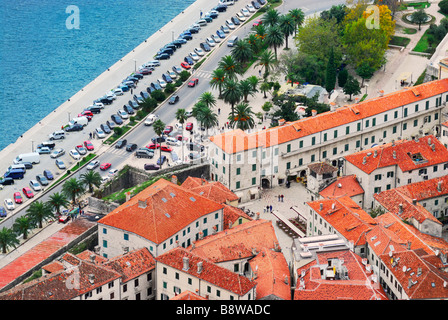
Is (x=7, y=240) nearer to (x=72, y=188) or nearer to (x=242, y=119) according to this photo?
(x=72, y=188)

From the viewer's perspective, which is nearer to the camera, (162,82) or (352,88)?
(352,88)

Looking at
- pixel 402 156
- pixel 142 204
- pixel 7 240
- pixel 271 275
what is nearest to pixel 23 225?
Result: pixel 7 240

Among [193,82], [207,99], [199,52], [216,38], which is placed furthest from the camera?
[216,38]

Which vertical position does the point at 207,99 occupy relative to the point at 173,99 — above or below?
above

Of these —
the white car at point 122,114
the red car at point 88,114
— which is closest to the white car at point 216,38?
the white car at point 122,114

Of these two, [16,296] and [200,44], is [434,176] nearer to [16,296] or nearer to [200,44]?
[16,296]

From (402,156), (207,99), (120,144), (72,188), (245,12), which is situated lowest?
(120,144)

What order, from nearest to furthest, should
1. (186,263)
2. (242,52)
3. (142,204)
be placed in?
(186,263) → (142,204) → (242,52)
